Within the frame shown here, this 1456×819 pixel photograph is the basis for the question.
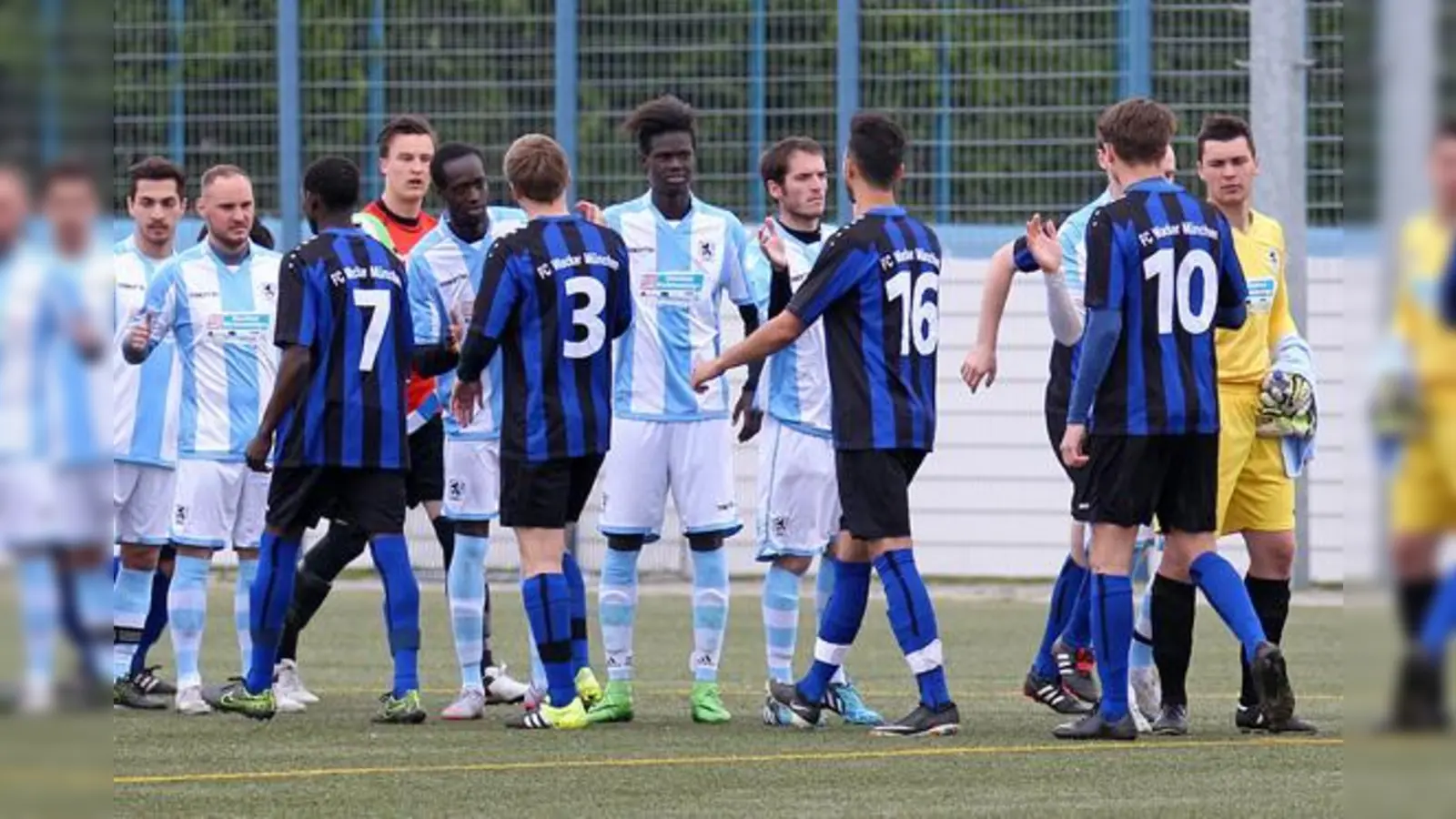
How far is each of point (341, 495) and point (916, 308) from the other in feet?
7.01

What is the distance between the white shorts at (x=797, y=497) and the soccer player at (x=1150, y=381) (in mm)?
1523

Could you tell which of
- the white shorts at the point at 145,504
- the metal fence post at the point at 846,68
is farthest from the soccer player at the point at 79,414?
the metal fence post at the point at 846,68

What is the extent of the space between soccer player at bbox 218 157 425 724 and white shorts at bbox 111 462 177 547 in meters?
1.05

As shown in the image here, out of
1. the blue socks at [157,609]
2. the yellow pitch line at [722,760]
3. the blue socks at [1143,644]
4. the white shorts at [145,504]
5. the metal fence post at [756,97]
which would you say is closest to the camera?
the yellow pitch line at [722,760]

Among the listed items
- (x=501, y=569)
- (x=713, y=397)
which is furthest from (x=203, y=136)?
(x=713, y=397)

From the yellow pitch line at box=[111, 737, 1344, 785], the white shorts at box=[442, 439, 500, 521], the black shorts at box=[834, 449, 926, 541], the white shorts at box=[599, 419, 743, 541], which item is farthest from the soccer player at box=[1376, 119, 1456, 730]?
the white shorts at box=[442, 439, 500, 521]

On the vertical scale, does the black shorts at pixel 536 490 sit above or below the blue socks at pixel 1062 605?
above

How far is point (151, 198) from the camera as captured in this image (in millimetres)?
9648

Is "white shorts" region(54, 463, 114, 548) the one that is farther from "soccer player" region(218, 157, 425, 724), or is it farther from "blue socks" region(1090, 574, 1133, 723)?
"soccer player" region(218, 157, 425, 724)

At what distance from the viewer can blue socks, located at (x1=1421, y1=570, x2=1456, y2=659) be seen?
2.92ft

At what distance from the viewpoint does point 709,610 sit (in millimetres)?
8961

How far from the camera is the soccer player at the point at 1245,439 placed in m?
8.00

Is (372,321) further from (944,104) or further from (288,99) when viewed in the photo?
(288,99)

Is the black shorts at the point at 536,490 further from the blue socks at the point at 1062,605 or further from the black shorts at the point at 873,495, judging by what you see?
the blue socks at the point at 1062,605
